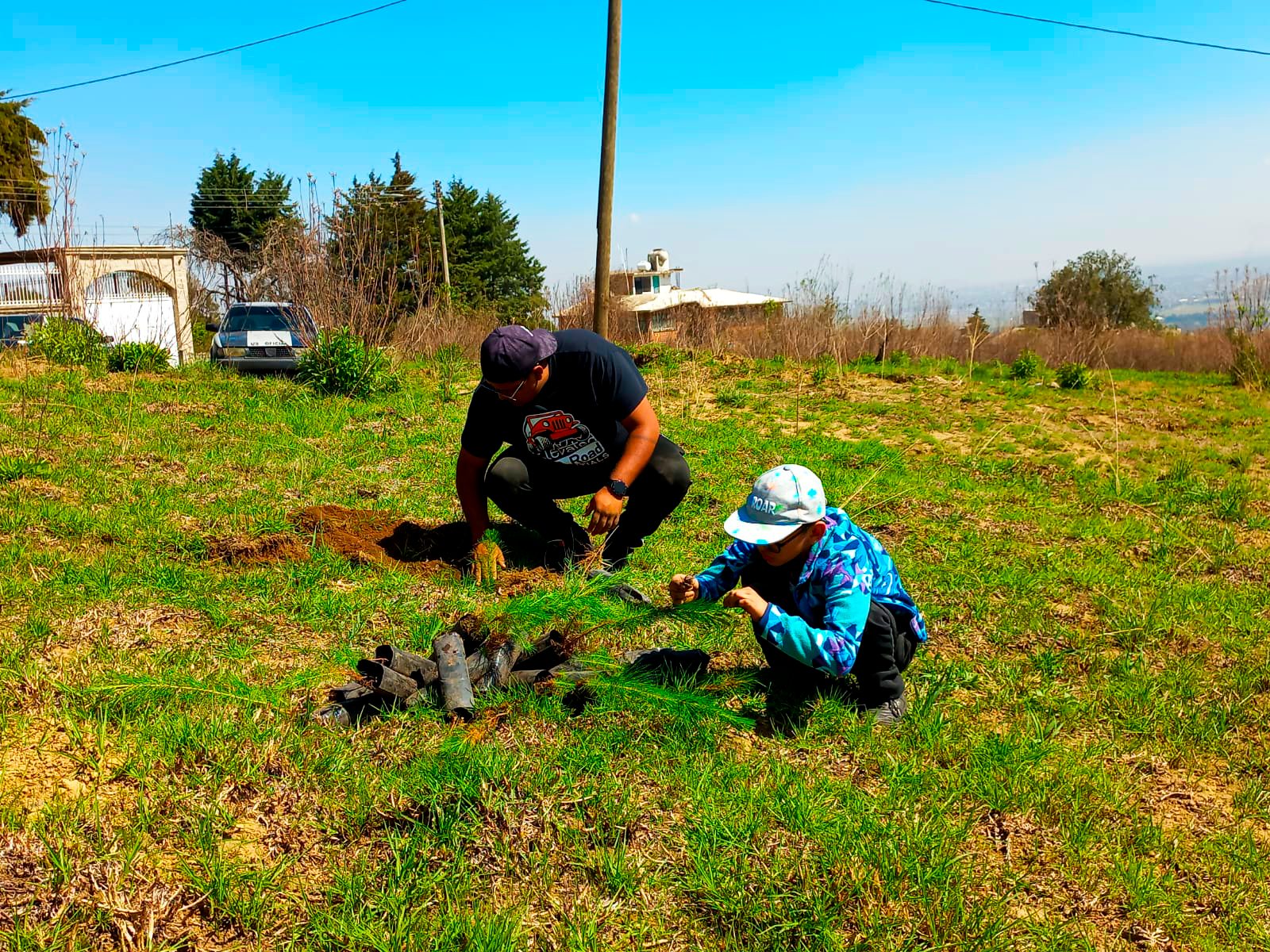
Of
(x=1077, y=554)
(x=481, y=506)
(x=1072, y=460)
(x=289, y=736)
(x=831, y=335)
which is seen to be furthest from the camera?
(x=831, y=335)

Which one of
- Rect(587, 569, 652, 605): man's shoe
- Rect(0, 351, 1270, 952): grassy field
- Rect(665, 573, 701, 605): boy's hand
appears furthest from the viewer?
Rect(587, 569, 652, 605): man's shoe

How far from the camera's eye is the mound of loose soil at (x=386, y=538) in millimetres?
4352

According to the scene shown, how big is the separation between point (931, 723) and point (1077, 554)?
2723mm

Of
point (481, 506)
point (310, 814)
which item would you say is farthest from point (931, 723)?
point (481, 506)

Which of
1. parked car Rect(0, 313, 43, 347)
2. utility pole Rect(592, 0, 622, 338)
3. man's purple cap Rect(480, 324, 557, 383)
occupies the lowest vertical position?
man's purple cap Rect(480, 324, 557, 383)

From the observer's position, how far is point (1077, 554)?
16.9ft

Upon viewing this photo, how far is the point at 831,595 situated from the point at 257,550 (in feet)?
9.38

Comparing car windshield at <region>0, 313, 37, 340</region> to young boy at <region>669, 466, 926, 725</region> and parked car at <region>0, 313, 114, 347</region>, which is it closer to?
parked car at <region>0, 313, 114, 347</region>

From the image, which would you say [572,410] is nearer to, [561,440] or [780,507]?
[561,440]

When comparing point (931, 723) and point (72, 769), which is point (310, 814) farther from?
point (931, 723)

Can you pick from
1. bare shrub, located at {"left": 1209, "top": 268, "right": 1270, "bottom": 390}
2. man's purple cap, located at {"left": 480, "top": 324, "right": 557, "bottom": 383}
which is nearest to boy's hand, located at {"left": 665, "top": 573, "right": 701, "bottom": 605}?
man's purple cap, located at {"left": 480, "top": 324, "right": 557, "bottom": 383}

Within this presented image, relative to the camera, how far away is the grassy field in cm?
206

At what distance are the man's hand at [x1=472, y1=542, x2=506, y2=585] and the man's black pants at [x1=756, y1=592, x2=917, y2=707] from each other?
1511mm

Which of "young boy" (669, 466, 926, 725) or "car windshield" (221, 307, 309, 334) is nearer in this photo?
"young boy" (669, 466, 926, 725)
